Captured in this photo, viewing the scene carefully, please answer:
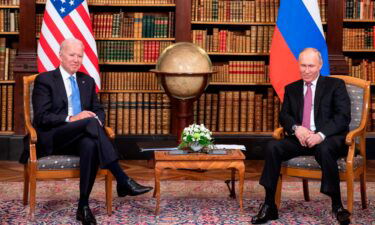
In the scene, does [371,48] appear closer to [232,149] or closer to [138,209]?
[232,149]

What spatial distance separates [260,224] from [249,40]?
133 inches

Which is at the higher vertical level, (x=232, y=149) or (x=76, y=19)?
(x=76, y=19)

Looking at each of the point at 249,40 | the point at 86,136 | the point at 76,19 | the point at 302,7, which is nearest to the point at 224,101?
the point at 249,40

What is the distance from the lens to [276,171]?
15.4 ft

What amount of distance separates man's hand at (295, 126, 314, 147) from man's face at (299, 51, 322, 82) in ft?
1.39

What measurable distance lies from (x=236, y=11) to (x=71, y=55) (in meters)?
3.02

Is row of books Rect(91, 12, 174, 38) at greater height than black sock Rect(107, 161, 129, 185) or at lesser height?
greater

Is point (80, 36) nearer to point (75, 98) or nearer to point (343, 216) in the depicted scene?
point (75, 98)

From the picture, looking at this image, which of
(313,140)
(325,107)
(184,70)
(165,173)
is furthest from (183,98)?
(313,140)

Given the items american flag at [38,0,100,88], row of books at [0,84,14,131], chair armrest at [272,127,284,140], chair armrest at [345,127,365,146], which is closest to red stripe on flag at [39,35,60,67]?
american flag at [38,0,100,88]

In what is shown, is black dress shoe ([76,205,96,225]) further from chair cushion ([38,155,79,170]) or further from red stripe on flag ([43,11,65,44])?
red stripe on flag ([43,11,65,44])

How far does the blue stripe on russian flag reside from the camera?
6.50 meters

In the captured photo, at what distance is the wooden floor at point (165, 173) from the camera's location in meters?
6.39

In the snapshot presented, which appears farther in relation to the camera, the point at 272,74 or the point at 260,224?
the point at 272,74
